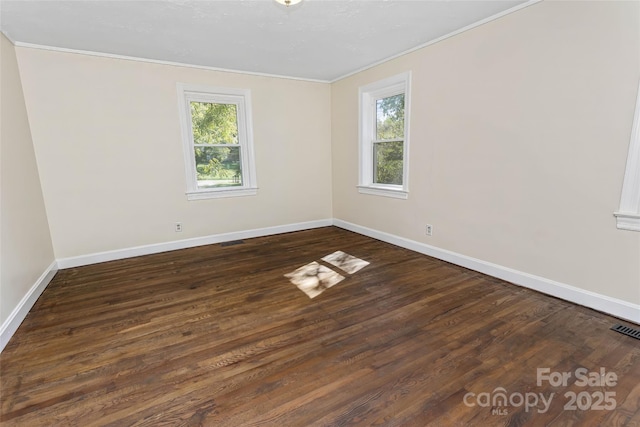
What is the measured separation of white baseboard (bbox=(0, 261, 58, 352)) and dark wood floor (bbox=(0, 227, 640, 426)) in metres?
0.07

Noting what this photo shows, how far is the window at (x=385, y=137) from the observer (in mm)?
4062

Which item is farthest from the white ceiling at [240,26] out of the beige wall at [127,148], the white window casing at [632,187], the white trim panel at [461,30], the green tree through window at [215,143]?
the white window casing at [632,187]

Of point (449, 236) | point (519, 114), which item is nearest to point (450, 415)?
point (449, 236)

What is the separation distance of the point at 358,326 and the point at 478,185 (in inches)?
79.0

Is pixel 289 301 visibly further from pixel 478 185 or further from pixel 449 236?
pixel 478 185

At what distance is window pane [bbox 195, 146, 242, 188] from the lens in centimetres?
451

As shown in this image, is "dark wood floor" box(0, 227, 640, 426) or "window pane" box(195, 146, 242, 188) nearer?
"dark wood floor" box(0, 227, 640, 426)

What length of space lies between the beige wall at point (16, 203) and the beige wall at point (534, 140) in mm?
4055

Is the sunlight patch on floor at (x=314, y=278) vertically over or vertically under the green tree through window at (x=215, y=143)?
under

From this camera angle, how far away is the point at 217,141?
4578mm

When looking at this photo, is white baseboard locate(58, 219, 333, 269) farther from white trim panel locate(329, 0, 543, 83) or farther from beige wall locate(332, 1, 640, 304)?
white trim panel locate(329, 0, 543, 83)

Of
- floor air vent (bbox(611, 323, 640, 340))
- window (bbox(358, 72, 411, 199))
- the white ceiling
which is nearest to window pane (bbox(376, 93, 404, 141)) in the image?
window (bbox(358, 72, 411, 199))

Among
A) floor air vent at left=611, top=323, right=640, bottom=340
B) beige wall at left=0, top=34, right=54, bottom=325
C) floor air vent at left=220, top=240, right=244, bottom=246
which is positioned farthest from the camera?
floor air vent at left=220, top=240, right=244, bottom=246

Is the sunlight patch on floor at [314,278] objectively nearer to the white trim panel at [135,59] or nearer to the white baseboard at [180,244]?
the white baseboard at [180,244]
